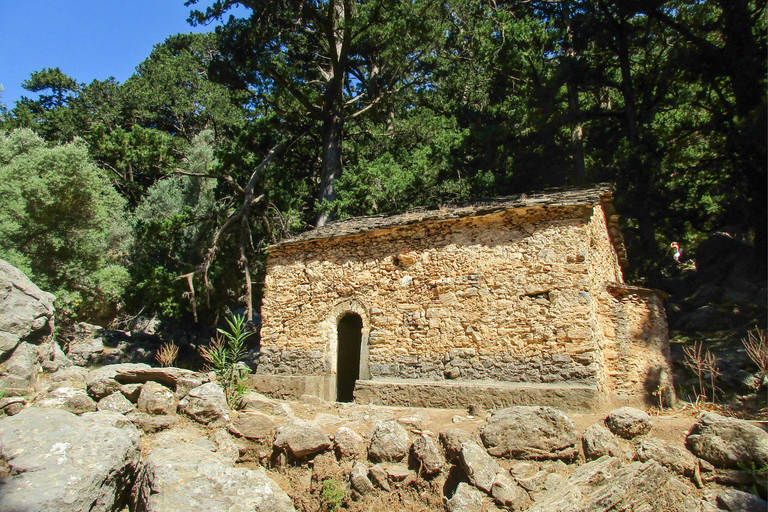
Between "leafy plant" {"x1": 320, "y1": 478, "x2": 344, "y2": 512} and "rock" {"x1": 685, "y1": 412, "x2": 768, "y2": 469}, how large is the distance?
4369 mm

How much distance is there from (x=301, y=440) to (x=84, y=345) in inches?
575

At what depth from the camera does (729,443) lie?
575 cm

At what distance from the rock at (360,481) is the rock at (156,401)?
291 cm

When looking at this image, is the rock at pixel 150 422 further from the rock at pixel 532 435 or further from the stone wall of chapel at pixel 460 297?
the rock at pixel 532 435

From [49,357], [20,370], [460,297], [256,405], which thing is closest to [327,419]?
[256,405]

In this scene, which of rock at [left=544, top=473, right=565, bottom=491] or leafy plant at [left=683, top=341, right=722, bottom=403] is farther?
leafy plant at [left=683, top=341, right=722, bottom=403]

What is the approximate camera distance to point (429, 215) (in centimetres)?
1017

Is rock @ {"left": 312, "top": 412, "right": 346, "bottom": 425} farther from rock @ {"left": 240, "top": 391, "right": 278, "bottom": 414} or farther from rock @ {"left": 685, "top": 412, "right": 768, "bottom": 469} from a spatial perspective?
rock @ {"left": 685, "top": 412, "right": 768, "bottom": 469}

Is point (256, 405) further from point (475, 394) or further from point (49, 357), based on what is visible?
point (49, 357)

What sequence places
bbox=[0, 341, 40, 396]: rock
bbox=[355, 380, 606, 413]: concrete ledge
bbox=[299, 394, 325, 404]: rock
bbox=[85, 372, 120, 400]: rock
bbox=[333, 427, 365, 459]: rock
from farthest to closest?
bbox=[299, 394, 325, 404]: rock → bbox=[355, 380, 606, 413]: concrete ledge → bbox=[85, 372, 120, 400]: rock → bbox=[0, 341, 40, 396]: rock → bbox=[333, 427, 365, 459]: rock

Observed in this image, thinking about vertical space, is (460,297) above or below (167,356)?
above

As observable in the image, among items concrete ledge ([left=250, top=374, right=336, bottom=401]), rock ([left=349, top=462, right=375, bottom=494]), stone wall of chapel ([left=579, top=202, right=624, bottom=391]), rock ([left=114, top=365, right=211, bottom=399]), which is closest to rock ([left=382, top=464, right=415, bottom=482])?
rock ([left=349, top=462, right=375, bottom=494])

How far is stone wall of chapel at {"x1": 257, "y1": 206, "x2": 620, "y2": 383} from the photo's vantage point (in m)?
8.74

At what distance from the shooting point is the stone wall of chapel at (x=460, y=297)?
8742mm
